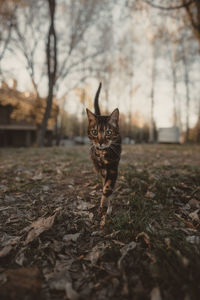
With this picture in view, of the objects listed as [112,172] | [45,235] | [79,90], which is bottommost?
[45,235]

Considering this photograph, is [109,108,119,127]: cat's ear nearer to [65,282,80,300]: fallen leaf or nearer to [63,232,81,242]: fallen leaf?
[63,232,81,242]: fallen leaf

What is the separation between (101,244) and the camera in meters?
2.20

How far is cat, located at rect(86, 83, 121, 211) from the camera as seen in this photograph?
2.66 m

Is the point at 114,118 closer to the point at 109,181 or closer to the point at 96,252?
the point at 109,181

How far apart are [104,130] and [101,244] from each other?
152 cm

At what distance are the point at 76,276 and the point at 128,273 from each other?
1.71 ft

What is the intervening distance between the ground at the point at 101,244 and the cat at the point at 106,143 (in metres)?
0.55

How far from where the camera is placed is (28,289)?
1.53 m

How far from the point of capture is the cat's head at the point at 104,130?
2641 millimetres

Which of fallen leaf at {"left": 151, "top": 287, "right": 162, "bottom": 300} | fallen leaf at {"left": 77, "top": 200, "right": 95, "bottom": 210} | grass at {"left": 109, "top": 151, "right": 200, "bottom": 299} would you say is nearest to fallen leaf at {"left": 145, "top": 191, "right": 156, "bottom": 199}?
grass at {"left": 109, "top": 151, "right": 200, "bottom": 299}

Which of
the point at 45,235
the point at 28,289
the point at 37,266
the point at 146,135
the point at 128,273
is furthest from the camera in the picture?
the point at 146,135

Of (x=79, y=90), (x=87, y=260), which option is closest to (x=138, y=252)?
(x=87, y=260)

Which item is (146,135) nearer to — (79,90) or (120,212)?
(79,90)

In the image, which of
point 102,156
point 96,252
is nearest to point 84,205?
point 102,156
